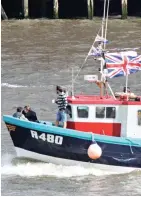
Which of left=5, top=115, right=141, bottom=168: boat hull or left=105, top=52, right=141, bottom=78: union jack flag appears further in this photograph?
left=105, top=52, right=141, bottom=78: union jack flag

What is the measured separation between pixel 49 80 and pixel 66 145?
1080 centimetres

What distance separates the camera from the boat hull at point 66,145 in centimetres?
2062

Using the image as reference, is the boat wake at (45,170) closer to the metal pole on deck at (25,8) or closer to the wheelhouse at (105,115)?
the wheelhouse at (105,115)

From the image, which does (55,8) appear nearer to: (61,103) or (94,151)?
(61,103)

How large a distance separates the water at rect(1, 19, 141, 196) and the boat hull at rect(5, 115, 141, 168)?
0.28 m

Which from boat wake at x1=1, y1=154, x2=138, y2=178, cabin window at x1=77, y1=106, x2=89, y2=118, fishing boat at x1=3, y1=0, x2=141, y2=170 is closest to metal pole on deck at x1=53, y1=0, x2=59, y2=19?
fishing boat at x1=3, y1=0, x2=141, y2=170

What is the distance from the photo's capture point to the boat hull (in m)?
20.6

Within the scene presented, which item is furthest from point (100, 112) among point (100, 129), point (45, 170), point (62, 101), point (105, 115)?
point (45, 170)

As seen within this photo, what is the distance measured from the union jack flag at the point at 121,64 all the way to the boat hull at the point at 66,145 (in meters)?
1.62

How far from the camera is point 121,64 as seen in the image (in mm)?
20828

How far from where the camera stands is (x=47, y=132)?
20.7 meters

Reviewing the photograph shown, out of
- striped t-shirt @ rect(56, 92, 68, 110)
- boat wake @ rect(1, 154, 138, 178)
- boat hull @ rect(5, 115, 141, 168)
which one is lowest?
boat wake @ rect(1, 154, 138, 178)

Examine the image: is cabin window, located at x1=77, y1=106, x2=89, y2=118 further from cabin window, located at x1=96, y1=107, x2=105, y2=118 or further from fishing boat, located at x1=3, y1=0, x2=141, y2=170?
cabin window, located at x1=96, y1=107, x2=105, y2=118

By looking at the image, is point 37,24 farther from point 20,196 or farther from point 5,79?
point 20,196
